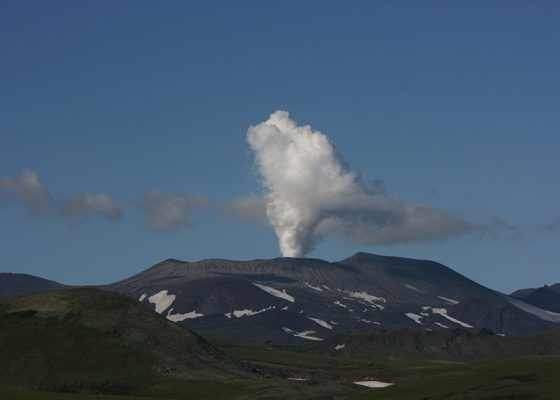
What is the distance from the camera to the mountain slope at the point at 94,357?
570ft

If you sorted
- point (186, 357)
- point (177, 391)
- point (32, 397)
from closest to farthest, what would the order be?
point (32, 397), point (177, 391), point (186, 357)

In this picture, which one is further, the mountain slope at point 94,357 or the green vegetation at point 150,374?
the mountain slope at point 94,357

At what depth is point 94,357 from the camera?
607 ft

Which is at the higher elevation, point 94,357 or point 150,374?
point 94,357

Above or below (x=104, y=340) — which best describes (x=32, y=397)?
below

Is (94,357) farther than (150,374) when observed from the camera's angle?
Yes

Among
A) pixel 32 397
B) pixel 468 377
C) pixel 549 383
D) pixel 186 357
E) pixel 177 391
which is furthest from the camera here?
pixel 186 357

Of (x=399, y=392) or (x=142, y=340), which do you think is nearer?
(x=399, y=392)

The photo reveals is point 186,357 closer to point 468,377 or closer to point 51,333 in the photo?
point 51,333

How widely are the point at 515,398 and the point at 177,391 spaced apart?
52851 mm

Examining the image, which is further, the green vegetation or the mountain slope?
Result: the mountain slope

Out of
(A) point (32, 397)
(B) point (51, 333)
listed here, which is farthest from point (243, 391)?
(B) point (51, 333)

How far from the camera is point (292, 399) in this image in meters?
153

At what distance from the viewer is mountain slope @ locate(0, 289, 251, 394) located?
6845 inches
